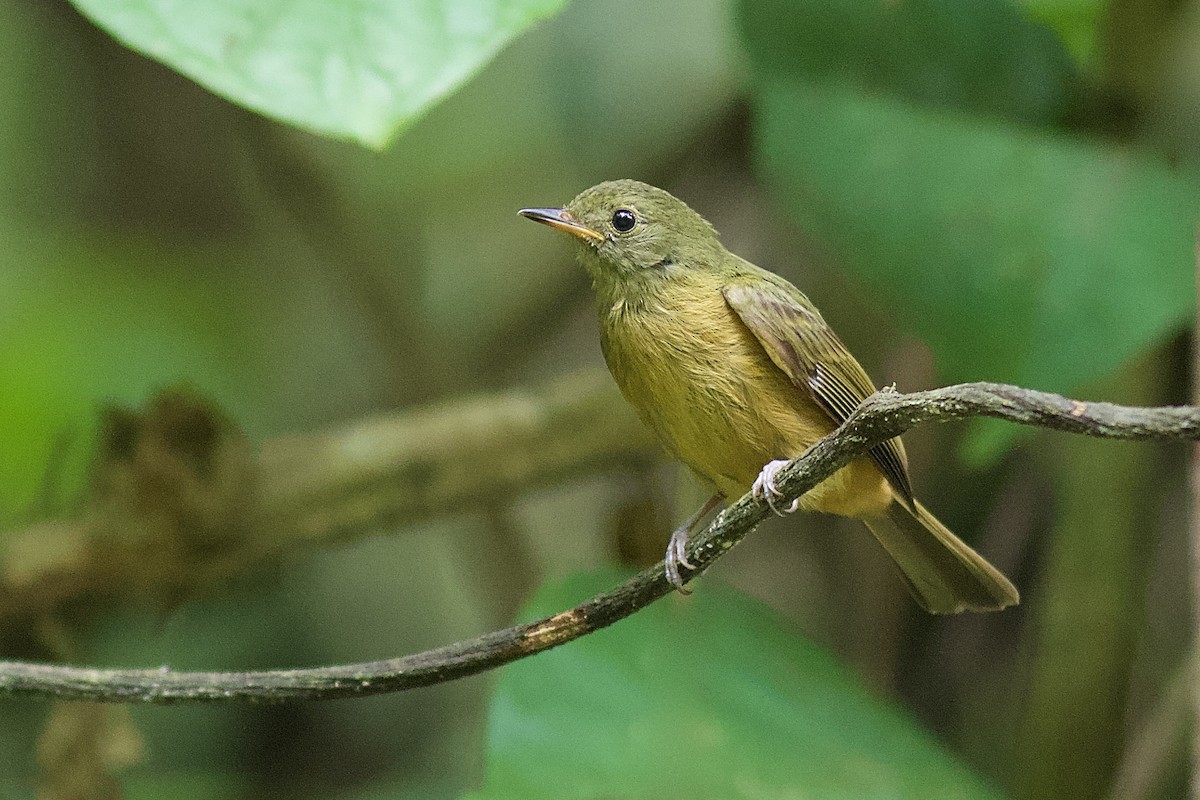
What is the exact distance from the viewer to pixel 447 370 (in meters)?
3.44

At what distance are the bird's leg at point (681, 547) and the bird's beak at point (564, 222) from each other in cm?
43

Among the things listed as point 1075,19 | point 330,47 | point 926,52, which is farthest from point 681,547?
point 1075,19

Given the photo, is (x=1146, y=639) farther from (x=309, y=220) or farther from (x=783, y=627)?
(x=309, y=220)

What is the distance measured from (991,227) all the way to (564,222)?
864 millimetres

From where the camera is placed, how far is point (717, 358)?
1683 millimetres

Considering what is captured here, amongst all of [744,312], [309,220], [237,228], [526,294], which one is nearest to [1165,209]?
[744,312]

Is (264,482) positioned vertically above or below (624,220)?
below

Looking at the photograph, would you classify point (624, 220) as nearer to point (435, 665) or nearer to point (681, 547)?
point (681, 547)

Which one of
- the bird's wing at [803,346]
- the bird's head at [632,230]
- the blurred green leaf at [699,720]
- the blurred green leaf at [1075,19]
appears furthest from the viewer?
the blurred green leaf at [1075,19]

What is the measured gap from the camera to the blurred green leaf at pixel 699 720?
198 centimetres

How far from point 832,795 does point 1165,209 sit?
1.18 m

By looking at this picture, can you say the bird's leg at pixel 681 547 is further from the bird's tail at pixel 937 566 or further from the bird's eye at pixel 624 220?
the bird's eye at pixel 624 220

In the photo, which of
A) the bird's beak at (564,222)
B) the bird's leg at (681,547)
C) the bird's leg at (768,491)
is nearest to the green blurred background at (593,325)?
the bird's beak at (564,222)

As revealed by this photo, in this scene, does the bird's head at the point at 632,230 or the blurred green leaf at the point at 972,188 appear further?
the blurred green leaf at the point at 972,188
